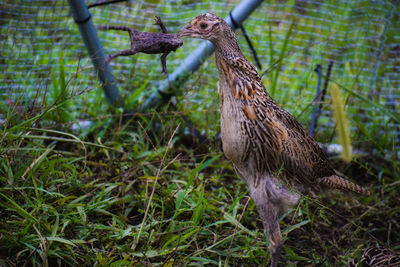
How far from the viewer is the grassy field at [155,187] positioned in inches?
102

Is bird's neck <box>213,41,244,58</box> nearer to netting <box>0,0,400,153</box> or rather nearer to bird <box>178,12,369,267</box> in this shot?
bird <box>178,12,369,267</box>

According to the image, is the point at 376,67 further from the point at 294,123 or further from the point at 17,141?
the point at 17,141

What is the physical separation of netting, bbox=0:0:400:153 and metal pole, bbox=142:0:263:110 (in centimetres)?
15

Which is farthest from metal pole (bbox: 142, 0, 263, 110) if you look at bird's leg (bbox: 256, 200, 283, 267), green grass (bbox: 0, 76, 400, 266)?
bird's leg (bbox: 256, 200, 283, 267)

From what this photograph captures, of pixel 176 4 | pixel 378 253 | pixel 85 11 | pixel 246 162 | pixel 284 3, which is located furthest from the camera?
pixel 284 3

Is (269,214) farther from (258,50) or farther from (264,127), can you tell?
(258,50)

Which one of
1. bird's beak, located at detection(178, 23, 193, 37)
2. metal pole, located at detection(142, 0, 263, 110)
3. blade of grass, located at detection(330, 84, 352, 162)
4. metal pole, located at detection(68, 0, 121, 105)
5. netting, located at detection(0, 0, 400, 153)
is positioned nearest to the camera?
blade of grass, located at detection(330, 84, 352, 162)

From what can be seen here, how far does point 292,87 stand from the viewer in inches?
183

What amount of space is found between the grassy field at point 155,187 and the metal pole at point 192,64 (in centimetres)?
18

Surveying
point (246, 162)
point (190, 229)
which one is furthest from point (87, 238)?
point (246, 162)

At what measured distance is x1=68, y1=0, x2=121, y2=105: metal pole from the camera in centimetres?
335

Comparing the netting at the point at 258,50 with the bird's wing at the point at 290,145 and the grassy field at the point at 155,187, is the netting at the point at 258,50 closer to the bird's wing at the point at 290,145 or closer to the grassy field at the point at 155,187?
the grassy field at the point at 155,187

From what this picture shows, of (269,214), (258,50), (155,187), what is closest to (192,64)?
(258,50)

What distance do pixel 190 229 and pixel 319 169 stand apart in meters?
0.93
